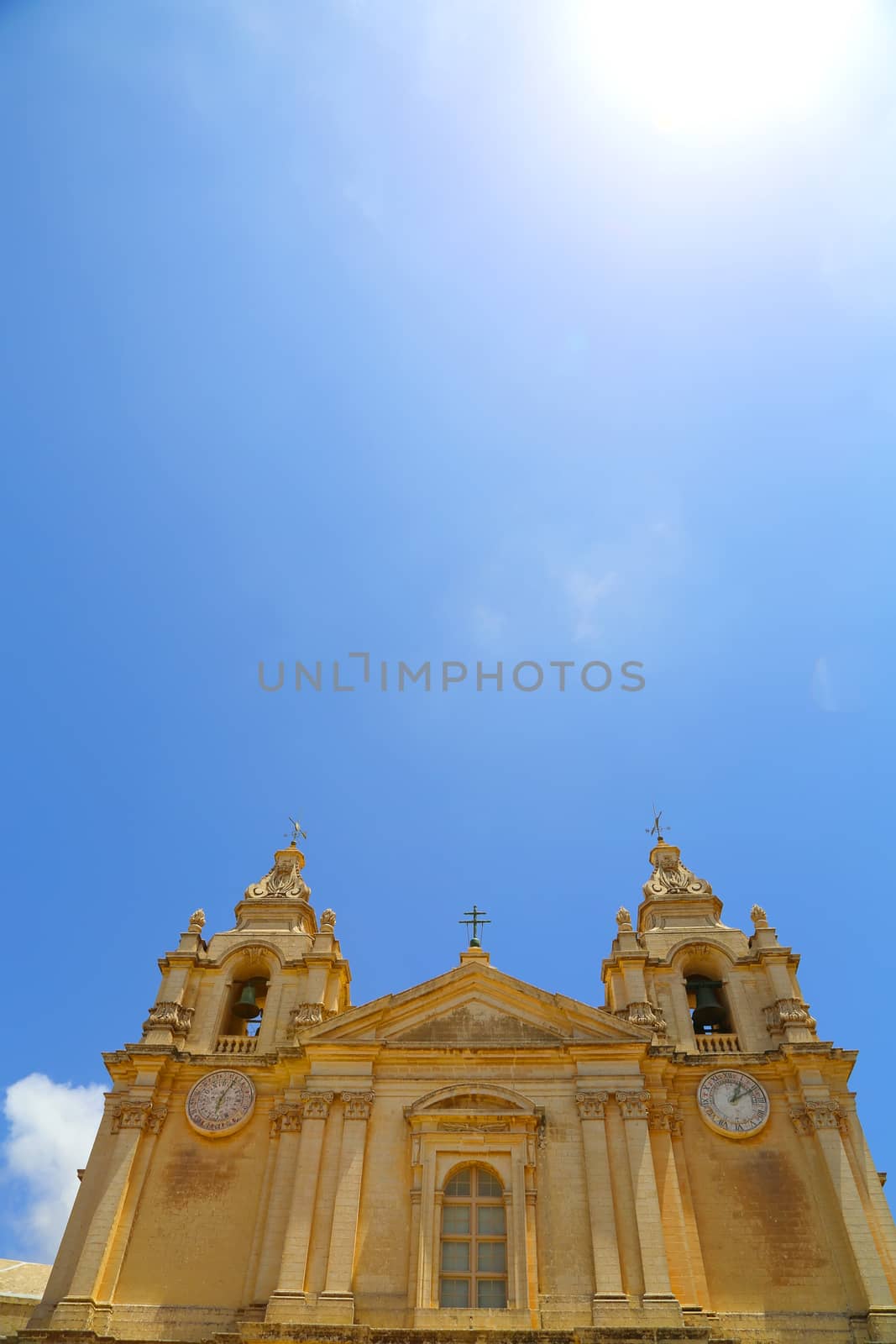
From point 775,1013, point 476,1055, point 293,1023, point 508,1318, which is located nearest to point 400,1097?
point 476,1055

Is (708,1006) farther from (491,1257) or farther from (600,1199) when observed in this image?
(491,1257)

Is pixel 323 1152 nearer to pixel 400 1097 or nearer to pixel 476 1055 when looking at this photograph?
pixel 400 1097

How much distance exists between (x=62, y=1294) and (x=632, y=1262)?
13757mm

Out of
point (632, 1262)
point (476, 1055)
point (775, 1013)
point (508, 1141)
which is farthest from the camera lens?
point (775, 1013)

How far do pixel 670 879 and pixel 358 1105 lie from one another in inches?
531

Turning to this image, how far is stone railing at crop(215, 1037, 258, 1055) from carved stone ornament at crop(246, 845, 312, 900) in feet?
17.4

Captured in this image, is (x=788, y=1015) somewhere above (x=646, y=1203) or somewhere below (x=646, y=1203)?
above

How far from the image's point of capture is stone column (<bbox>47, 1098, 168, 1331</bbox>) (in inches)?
870

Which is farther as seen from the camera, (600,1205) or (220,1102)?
(220,1102)

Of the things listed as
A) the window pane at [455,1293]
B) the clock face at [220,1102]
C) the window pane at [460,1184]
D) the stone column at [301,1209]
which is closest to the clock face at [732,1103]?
the window pane at [460,1184]

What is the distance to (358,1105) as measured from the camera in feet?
81.3

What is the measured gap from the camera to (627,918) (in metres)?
30.1

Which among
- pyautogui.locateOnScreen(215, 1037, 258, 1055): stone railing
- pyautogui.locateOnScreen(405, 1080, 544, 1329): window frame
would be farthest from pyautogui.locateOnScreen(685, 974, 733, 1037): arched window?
pyautogui.locateOnScreen(215, 1037, 258, 1055): stone railing

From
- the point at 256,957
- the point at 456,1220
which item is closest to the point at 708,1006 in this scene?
the point at 456,1220
